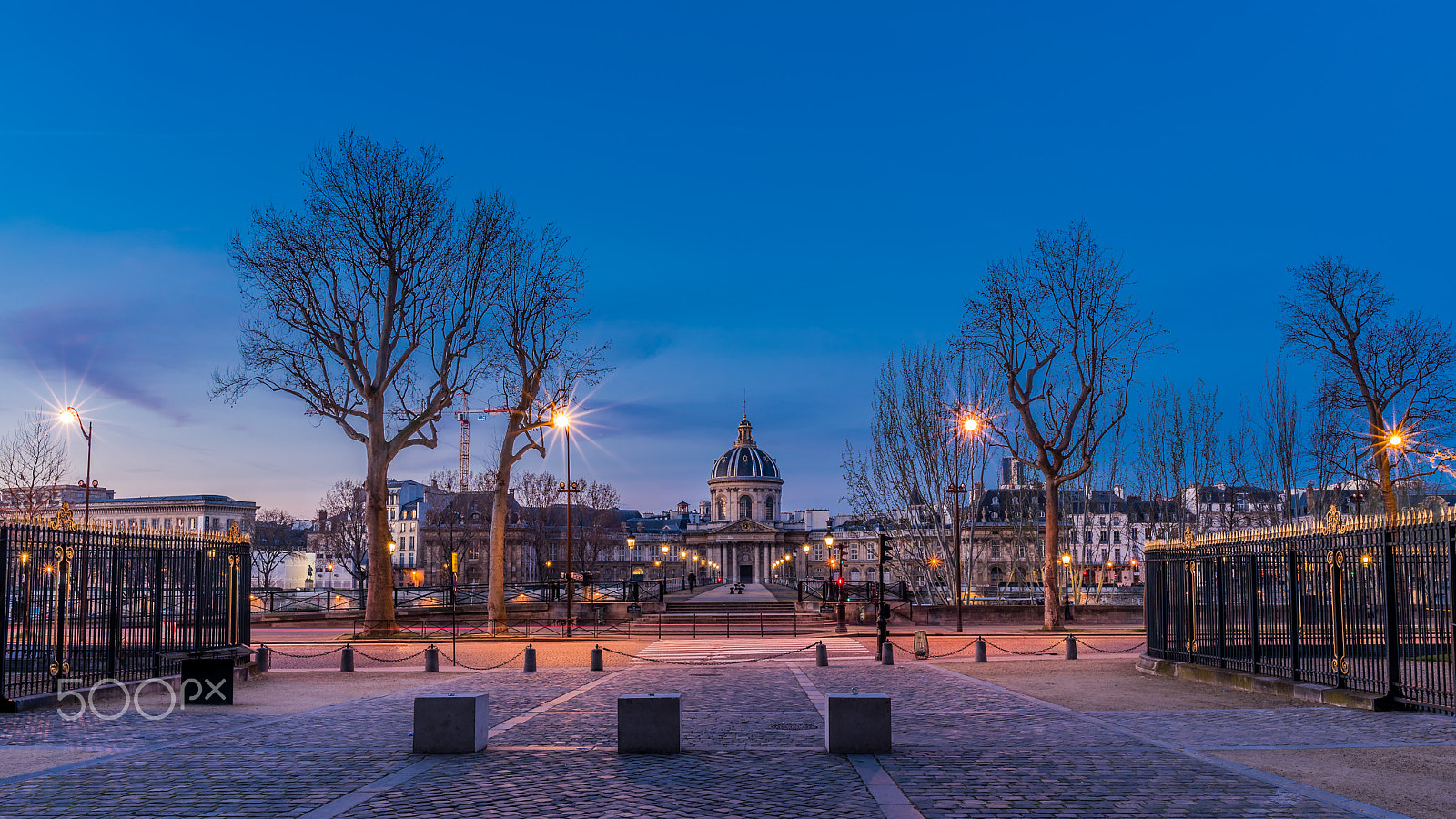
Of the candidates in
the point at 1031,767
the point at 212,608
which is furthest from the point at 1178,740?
the point at 212,608

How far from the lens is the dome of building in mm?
162000

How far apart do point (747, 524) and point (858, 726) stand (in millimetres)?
143642

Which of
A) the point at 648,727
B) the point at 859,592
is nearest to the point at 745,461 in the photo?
the point at 859,592

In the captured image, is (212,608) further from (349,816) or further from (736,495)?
(736,495)

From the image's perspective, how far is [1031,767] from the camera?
10789mm

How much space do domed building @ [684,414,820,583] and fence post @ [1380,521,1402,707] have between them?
138 m

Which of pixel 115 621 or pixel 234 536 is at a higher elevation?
pixel 234 536

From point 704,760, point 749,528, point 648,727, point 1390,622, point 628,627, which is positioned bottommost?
point 628,627

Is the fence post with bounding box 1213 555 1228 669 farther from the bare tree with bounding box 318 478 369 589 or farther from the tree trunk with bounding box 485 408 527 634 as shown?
the bare tree with bounding box 318 478 369 589

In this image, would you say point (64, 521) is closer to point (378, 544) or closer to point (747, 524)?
point (378, 544)

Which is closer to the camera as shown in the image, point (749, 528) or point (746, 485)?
point (749, 528)

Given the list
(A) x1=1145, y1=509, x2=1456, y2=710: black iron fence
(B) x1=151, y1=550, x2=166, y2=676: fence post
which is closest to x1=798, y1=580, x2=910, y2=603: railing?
(A) x1=1145, y1=509, x2=1456, y2=710: black iron fence

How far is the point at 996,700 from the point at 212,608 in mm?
14224

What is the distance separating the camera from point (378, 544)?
113 ft
